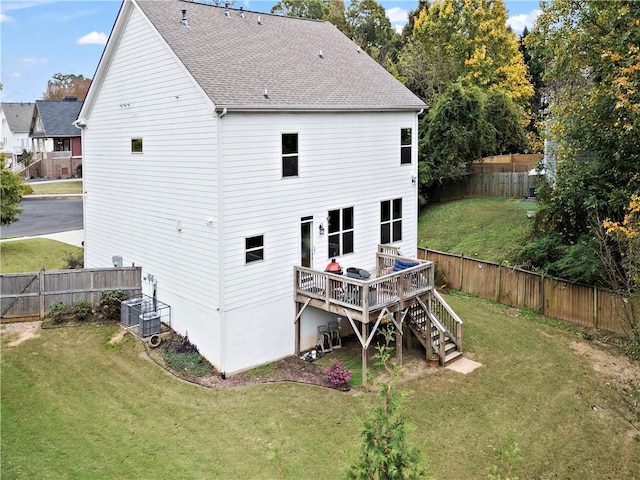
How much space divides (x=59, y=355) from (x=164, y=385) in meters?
3.40

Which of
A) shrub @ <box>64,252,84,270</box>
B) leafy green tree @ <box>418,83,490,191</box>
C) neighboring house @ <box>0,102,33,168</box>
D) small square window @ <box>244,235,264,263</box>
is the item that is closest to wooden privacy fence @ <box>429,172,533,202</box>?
leafy green tree @ <box>418,83,490,191</box>

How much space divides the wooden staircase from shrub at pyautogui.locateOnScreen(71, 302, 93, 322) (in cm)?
964

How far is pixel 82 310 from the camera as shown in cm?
1689

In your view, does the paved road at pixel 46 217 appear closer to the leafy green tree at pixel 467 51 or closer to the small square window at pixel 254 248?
the small square window at pixel 254 248

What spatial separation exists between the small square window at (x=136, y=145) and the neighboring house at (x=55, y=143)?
40676 millimetres

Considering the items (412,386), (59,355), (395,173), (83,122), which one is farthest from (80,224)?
(412,386)

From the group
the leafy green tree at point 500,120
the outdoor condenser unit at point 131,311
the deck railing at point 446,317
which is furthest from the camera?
the leafy green tree at point 500,120

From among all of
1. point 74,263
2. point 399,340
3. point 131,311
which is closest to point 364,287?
point 399,340

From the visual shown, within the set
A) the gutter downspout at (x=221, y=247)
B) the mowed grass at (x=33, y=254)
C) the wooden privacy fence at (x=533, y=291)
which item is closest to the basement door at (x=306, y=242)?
the gutter downspout at (x=221, y=247)

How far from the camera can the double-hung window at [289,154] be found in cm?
1557

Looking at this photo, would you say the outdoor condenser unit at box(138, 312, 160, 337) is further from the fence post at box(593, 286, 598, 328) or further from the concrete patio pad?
the fence post at box(593, 286, 598, 328)

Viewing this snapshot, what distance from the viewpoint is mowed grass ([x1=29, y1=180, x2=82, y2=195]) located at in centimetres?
4444

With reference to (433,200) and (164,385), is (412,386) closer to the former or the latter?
(164,385)

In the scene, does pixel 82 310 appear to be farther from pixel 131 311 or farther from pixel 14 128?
pixel 14 128
